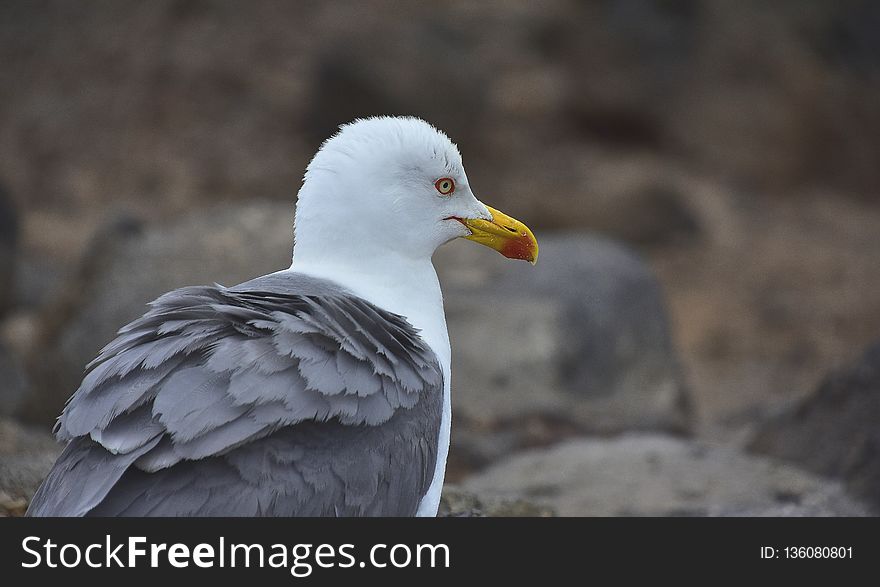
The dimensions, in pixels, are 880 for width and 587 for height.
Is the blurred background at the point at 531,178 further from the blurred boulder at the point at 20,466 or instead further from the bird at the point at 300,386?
the bird at the point at 300,386

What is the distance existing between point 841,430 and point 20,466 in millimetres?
5266

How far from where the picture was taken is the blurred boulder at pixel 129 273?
9.10 metres

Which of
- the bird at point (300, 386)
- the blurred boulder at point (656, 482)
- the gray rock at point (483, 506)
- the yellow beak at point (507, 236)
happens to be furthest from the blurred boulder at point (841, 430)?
the bird at point (300, 386)

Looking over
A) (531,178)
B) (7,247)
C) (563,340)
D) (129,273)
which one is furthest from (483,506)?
(531,178)

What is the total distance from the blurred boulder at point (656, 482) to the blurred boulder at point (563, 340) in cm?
98

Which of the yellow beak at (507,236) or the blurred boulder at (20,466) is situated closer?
the blurred boulder at (20,466)


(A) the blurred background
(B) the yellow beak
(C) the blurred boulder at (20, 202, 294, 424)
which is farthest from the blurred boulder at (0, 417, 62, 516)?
(B) the yellow beak

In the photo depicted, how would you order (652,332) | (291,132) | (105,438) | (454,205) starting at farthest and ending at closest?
1. (291,132)
2. (652,332)
3. (454,205)
4. (105,438)

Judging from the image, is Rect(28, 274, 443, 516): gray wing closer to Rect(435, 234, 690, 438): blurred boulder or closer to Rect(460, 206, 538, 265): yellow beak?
Rect(460, 206, 538, 265): yellow beak

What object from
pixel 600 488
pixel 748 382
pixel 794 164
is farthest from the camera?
pixel 794 164

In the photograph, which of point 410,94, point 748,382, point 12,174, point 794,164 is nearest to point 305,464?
point 748,382

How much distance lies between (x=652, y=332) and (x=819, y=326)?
19.9ft

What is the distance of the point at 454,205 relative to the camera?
508 centimetres

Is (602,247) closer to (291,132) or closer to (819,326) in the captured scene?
(819,326)
